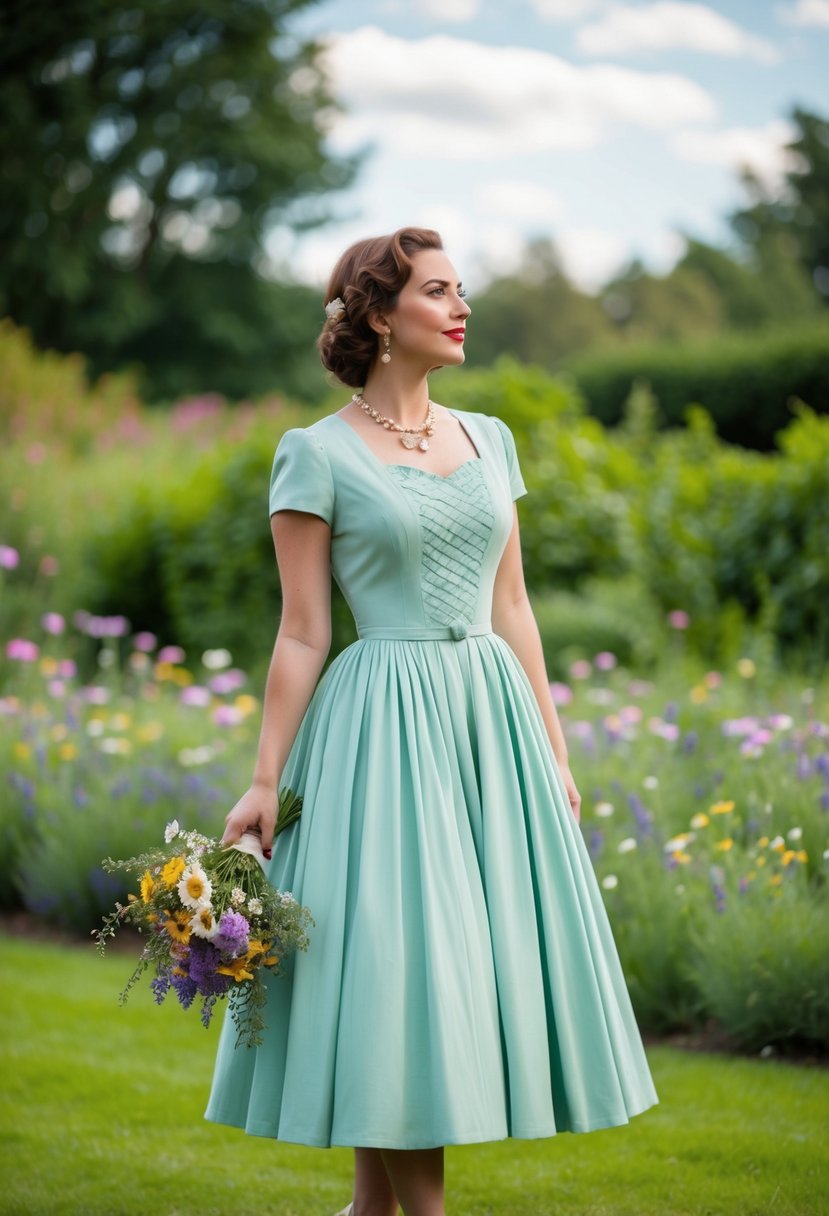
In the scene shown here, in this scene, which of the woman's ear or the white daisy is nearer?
the white daisy

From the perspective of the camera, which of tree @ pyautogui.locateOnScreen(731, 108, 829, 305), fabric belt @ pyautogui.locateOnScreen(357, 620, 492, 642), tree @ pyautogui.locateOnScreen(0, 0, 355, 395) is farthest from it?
tree @ pyautogui.locateOnScreen(731, 108, 829, 305)

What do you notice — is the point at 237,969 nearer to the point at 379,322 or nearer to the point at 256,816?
Result: the point at 256,816

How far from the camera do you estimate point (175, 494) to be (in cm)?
878

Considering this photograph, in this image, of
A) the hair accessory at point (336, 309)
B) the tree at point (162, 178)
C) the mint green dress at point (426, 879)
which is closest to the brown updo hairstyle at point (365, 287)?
the hair accessory at point (336, 309)

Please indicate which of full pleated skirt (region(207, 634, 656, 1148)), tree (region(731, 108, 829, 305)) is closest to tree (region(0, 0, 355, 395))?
tree (region(731, 108, 829, 305))

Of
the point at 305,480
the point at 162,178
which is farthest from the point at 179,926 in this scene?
the point at 162,178

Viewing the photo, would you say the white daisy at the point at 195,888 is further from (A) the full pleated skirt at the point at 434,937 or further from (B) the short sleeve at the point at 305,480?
(B) the short sleeve at the point at 305,480

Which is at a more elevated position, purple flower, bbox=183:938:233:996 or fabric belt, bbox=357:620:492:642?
fabric belt, bbox=357:620:492:642

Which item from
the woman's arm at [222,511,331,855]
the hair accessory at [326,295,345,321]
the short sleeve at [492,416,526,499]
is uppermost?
the hair accessory at [326,295,345,321]

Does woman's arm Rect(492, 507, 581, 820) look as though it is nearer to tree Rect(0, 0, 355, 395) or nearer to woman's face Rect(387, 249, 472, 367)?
woman's face Rect(387, 249, 472, 367)

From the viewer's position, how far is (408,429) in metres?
2.59

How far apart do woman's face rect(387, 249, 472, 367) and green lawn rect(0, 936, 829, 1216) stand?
1.92 meters

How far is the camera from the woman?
2197mm

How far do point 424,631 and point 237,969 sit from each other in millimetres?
718
